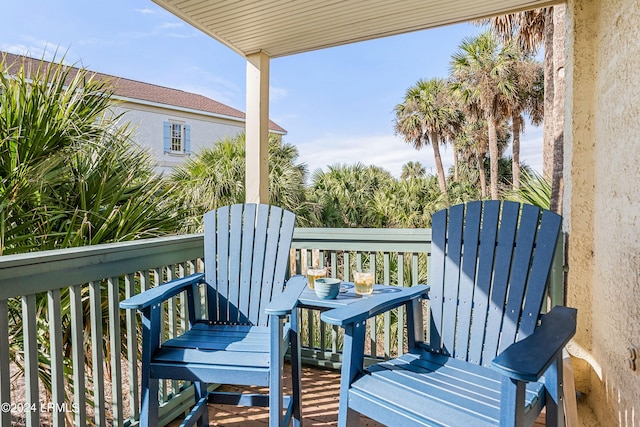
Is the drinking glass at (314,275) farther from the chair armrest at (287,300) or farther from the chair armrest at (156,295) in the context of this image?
the chair armrest at (156,295)

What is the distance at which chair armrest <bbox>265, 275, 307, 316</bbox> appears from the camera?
161 cm

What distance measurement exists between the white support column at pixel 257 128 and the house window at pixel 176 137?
11683 millimetres

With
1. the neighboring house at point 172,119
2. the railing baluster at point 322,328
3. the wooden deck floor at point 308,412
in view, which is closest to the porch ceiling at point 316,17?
the railing baluster at point 322,328

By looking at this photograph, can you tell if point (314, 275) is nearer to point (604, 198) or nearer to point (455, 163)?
point (604, 198)

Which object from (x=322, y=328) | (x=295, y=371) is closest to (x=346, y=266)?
(x=322, y=328)

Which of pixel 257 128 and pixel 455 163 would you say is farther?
pixel 455 163

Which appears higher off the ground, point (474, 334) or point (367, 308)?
point (367, 308)

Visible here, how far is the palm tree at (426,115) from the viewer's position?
19781 millimetres

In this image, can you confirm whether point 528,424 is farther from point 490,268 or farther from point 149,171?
point 149,171

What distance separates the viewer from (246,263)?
2.21 metres

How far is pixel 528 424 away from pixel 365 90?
23.3 metres

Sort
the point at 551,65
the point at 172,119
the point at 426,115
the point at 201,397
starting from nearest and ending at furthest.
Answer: the point at 201,397
the point at 551,65
the point at 172,119
the point at 426,115

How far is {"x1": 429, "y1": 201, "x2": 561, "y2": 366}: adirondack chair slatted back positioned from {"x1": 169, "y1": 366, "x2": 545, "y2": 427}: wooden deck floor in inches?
32.0

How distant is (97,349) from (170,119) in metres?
13.4
